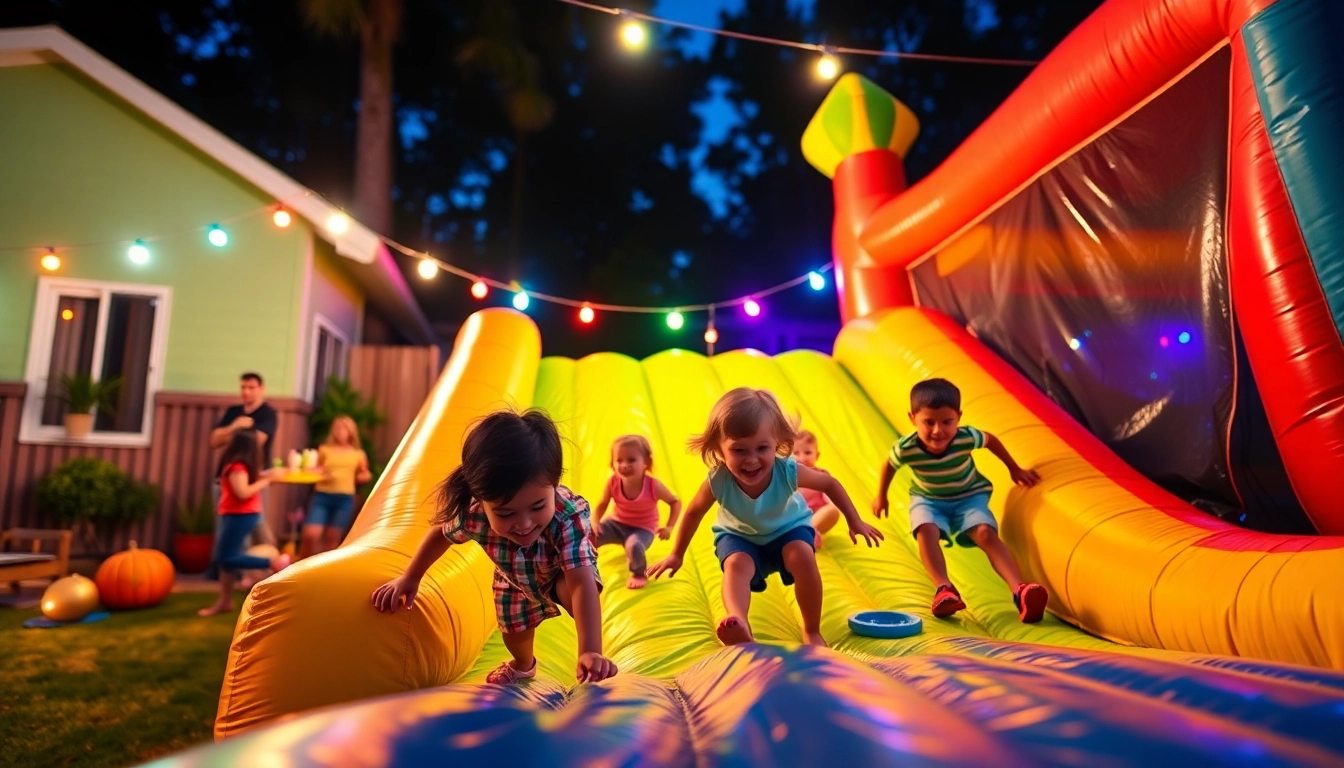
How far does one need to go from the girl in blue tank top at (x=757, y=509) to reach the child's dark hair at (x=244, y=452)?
317 centimetres

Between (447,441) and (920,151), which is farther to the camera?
(920,151)

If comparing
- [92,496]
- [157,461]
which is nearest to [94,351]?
[157,461]

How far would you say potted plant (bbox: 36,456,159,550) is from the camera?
6234 mm

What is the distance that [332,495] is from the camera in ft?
16.8

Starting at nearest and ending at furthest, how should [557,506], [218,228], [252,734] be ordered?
1. [252,734]
2. [557,506]
3. [218,228]

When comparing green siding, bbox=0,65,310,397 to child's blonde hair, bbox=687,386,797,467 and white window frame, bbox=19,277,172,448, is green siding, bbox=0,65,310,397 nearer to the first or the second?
white window frame, bbox=19,277,172,448

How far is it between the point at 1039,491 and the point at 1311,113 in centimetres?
140

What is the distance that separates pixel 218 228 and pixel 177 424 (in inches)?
66.6

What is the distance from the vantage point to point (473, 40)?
42.1 ft

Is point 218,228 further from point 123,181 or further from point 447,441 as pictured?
point 447,441

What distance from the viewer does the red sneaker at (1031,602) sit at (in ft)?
8.11

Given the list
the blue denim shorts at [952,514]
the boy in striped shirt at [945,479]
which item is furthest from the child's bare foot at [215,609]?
the blue denim shorts at [952,514]

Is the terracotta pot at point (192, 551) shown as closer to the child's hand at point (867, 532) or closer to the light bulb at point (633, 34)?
the light bulb at point (633, 34)

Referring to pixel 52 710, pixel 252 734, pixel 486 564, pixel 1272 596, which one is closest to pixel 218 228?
pixel 52 710
